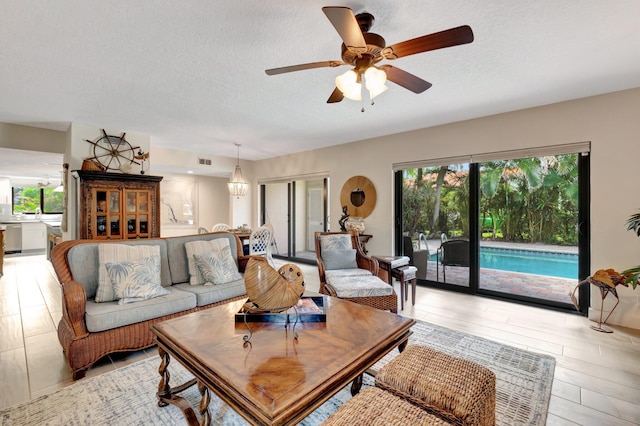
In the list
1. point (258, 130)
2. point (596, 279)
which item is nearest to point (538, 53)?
point (596, 279)

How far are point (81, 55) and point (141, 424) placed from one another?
2.77 meters

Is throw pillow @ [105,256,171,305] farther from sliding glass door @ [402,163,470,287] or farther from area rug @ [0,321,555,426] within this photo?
sliding glass door @ [402,163,470,287]

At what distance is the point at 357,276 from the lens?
10.9 feet

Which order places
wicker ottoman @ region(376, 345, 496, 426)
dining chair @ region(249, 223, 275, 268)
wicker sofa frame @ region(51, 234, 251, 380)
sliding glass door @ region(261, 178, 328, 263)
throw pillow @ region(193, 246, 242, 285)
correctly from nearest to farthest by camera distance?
wicker ottoman @ region(376, 345, 496, 426) < wicker sofa frame @ region(51, 234, 251, 380) < throw pillow @ region(193, 246, 242, 285) < dining chair @ region(249, 223, 275, 268) < sliding glass door @ region(261, 178, 328, 263)

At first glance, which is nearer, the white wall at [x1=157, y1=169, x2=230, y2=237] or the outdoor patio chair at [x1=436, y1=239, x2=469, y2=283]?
the outdoor patio chair at [x1=436, y1=239, x2=469, y2=283]

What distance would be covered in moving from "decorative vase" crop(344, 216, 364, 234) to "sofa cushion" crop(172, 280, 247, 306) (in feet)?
8.04

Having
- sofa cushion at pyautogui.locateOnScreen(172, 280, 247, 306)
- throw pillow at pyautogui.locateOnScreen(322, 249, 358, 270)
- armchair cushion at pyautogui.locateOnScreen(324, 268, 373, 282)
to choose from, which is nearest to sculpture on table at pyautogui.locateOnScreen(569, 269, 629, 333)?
armchair cushion at pyautogui.locateOnScreen(324, 268, 373, 282)

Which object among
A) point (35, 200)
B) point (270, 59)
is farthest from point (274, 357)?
point (35, 200)

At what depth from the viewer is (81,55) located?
92.6 inches

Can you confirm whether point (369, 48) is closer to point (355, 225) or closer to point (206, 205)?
point (355, 225)

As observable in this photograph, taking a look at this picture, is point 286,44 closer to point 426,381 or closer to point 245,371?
point 245,371

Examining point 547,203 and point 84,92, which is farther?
point 547,203

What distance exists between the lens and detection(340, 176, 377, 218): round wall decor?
16.8ft

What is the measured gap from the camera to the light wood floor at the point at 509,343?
73.8 inches
